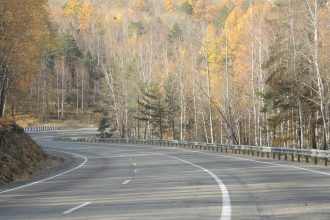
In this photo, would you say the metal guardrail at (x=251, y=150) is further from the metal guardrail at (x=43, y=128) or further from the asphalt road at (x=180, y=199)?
the metal guardrail at (x=43, y=128)

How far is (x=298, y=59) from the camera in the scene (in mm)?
34438

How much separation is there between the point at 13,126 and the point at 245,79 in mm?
30975

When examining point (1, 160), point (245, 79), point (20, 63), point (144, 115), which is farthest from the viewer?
point (144, 115)

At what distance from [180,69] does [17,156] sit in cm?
3663

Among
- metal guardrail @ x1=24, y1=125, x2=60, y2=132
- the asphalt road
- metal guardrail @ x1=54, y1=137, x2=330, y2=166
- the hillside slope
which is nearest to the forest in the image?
metal guardrail @ x1=54, y1=137, x2=330, y2=166

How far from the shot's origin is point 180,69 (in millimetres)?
61062

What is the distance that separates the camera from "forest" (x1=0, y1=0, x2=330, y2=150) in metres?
32.0

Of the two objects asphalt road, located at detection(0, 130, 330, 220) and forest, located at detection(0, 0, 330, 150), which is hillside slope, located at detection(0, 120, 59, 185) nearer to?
forest, located at detection(0, 0, 330, 150)

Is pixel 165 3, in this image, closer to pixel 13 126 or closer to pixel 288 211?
pixel 13 126

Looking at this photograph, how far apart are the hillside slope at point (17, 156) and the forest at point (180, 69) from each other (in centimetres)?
318

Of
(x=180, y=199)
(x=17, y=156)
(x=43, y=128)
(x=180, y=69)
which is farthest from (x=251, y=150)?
(x=43, y=128)

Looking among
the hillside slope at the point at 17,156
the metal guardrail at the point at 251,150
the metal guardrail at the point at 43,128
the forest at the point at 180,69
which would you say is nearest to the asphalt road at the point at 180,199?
the hillside slope at the point at 17,156

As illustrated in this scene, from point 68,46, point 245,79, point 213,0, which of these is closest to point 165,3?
point 213,0

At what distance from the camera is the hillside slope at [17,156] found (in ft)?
74.3
